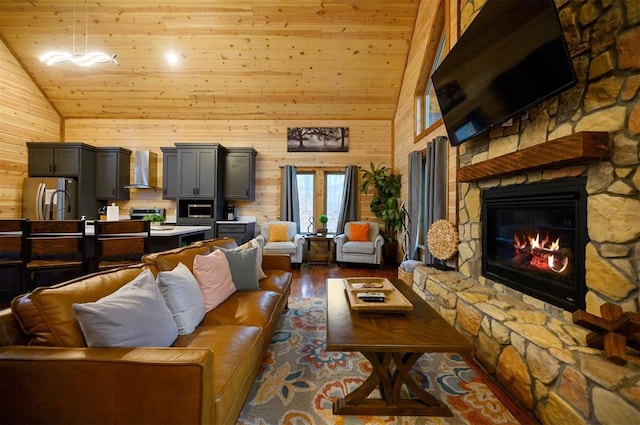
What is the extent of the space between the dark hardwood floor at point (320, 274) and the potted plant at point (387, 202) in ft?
1.50

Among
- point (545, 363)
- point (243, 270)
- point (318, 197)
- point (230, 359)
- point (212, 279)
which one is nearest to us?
point (230, 359)

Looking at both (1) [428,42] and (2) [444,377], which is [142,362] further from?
(1) [428,42]

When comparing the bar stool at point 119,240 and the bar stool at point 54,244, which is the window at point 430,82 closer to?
the bar stool at point 119,240

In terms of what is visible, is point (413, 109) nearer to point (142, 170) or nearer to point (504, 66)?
point (504, 66)

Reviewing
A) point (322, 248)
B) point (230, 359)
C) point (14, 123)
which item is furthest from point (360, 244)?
point (14, 123)

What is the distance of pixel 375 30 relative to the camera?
434 cm

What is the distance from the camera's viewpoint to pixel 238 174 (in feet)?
18.0

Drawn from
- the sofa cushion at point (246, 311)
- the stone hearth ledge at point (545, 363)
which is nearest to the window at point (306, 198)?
the sofa cushion at point (246, 311)

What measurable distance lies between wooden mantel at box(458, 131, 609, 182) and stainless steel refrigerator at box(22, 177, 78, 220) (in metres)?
6.28

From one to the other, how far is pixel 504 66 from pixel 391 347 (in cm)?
204

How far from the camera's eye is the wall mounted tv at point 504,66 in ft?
5.19

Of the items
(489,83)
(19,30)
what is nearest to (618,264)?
(489,83)

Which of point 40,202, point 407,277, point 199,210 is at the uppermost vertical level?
point 40,202

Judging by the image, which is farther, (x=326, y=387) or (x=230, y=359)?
(x=326, y=387)
